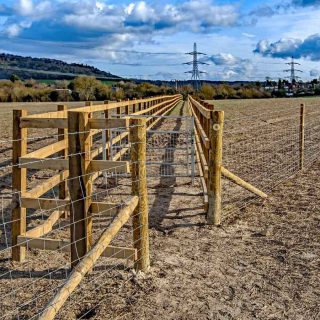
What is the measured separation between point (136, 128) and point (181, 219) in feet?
8.15

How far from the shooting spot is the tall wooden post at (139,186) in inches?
187

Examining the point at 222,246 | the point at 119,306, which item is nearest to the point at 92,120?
the point at 119,306

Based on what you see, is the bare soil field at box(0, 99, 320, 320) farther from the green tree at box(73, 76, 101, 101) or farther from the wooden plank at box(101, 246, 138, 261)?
the green tree at box(73, 76, 101, 101)

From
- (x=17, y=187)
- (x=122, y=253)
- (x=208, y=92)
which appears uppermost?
(x=208, y=92)

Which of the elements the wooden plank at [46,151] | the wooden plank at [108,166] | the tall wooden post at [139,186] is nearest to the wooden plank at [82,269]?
the tall wooden post at [139,186]

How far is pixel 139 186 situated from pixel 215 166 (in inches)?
77.6

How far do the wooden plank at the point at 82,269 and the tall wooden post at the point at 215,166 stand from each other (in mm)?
2040

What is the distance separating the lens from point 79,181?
14.9 ft

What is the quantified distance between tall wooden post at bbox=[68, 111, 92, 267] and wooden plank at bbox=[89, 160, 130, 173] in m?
0.07

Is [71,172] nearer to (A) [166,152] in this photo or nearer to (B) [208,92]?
(A) [166,152]

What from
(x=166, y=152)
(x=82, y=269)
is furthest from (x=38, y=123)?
(x=166, y=152)

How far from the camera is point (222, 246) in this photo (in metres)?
5.71

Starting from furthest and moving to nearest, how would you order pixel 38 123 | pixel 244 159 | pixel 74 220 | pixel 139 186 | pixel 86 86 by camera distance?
pixel 86 86 < pixel 244 159 < pixel 38 123 < pixel 139 186 < pixel 74 220

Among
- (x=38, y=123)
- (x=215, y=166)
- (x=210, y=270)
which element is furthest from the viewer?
(x=215, y=166)
